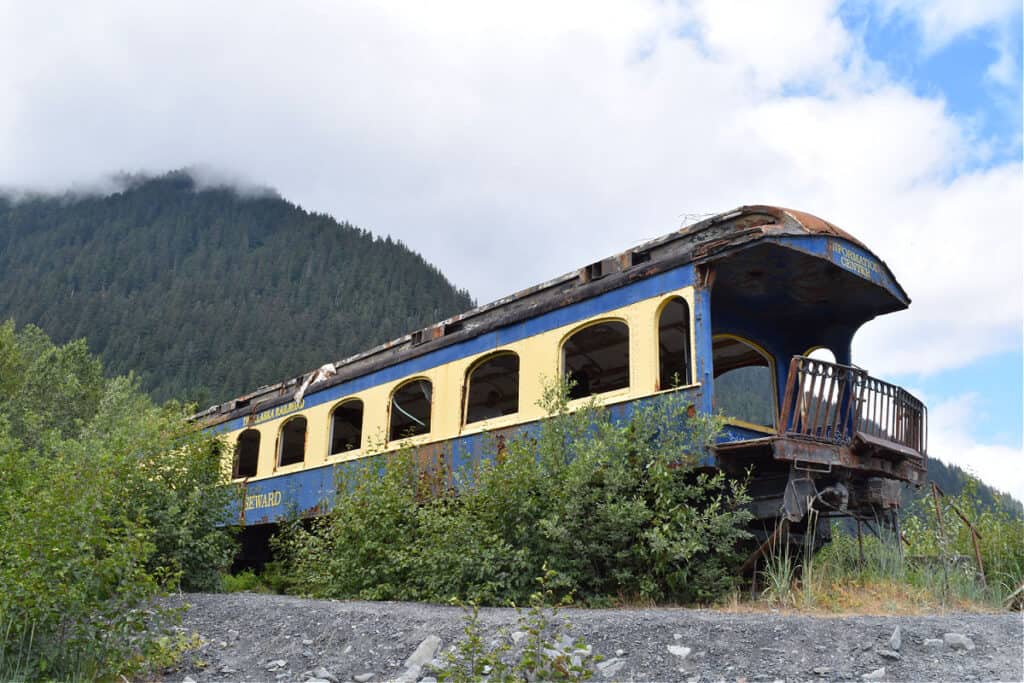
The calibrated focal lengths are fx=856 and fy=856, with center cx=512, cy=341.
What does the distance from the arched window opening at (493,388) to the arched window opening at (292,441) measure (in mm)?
3505

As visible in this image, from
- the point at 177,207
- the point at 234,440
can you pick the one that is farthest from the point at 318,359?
the point at 177,207

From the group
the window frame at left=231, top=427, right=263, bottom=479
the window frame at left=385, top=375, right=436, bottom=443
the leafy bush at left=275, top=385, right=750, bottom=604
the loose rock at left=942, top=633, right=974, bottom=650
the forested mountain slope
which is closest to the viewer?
the loose rock at left=942, top=633, right=974, bottom=650

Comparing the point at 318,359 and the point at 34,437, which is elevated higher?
the point at 318,359

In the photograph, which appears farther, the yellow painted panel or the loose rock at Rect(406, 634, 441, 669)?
the yellow painted panel

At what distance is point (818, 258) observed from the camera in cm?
799

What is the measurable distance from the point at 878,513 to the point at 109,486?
714cm

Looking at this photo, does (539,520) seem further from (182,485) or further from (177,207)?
(177,207)

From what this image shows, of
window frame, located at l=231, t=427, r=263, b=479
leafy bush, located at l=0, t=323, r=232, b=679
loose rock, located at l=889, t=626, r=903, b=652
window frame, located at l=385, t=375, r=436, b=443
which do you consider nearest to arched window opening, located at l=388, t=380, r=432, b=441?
window frame, located at l=385, t=375, r=436, b=443

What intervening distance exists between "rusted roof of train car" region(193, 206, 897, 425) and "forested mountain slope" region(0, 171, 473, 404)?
41.5 meters

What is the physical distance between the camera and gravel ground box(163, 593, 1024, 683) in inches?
191

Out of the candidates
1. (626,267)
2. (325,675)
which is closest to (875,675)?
(325,675)

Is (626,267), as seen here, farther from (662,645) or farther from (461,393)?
(662,645)

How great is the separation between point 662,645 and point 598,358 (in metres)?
5.12

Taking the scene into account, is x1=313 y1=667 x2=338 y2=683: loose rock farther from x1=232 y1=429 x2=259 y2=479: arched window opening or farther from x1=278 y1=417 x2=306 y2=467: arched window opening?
x1=232 y1=429 x2=259 y2=479: arched window opening
